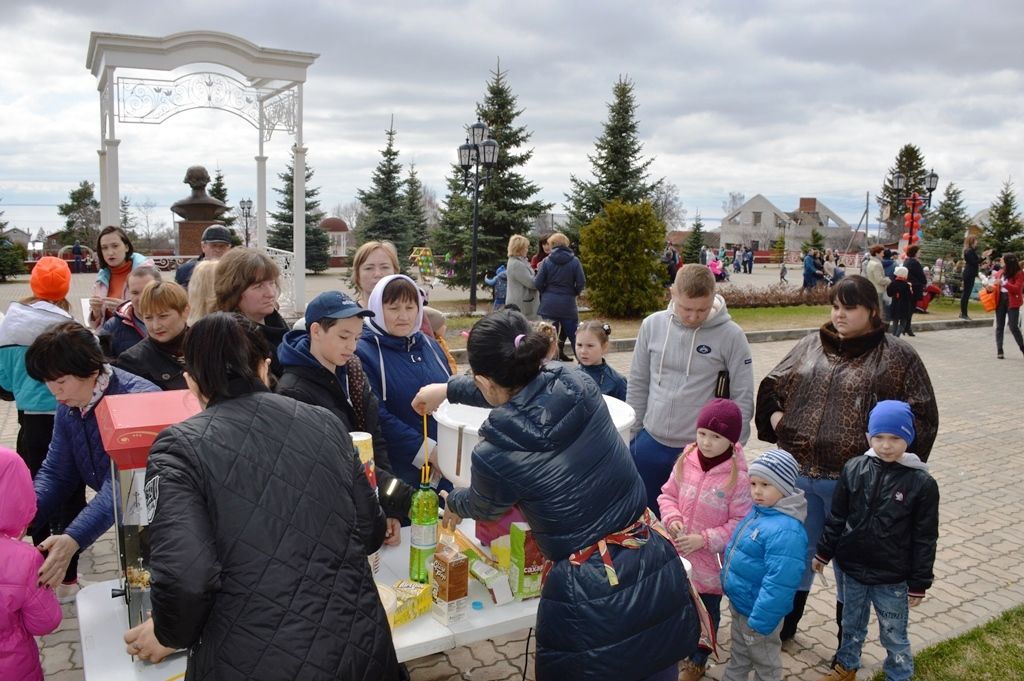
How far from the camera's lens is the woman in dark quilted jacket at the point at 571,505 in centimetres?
214

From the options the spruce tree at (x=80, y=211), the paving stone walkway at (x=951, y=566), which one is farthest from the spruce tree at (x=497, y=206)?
the spruce tree at (x=80, y=211)

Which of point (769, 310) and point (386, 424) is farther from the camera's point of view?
point (769, 310)

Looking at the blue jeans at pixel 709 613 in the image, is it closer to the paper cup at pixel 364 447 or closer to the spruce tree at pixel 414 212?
the paper cup at pixel 364 447

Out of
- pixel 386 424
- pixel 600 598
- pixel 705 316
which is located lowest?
pixel 600 598

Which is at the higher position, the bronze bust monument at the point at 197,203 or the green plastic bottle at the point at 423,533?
the bronze bust monument at the point at 197,203

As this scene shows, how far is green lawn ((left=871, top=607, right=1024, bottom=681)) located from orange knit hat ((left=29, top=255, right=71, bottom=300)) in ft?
16.0

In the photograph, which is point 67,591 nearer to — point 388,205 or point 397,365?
point 397,365

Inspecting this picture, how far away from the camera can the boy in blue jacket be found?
3.02 meters

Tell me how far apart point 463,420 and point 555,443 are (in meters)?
0.99

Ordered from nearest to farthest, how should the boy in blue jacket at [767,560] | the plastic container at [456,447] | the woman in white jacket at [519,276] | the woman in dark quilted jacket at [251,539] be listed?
the woman in dark quilted jacket at [251,539] → the plastic container at [456,447] → the boy in blue jacket at [767,560] → the woman in white jacket at [519,276]

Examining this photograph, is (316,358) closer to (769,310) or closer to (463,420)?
(463,420)

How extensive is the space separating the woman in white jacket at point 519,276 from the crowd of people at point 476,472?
598 centimetres

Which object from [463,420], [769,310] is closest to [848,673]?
[463,420]

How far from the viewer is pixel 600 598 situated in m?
2.22
